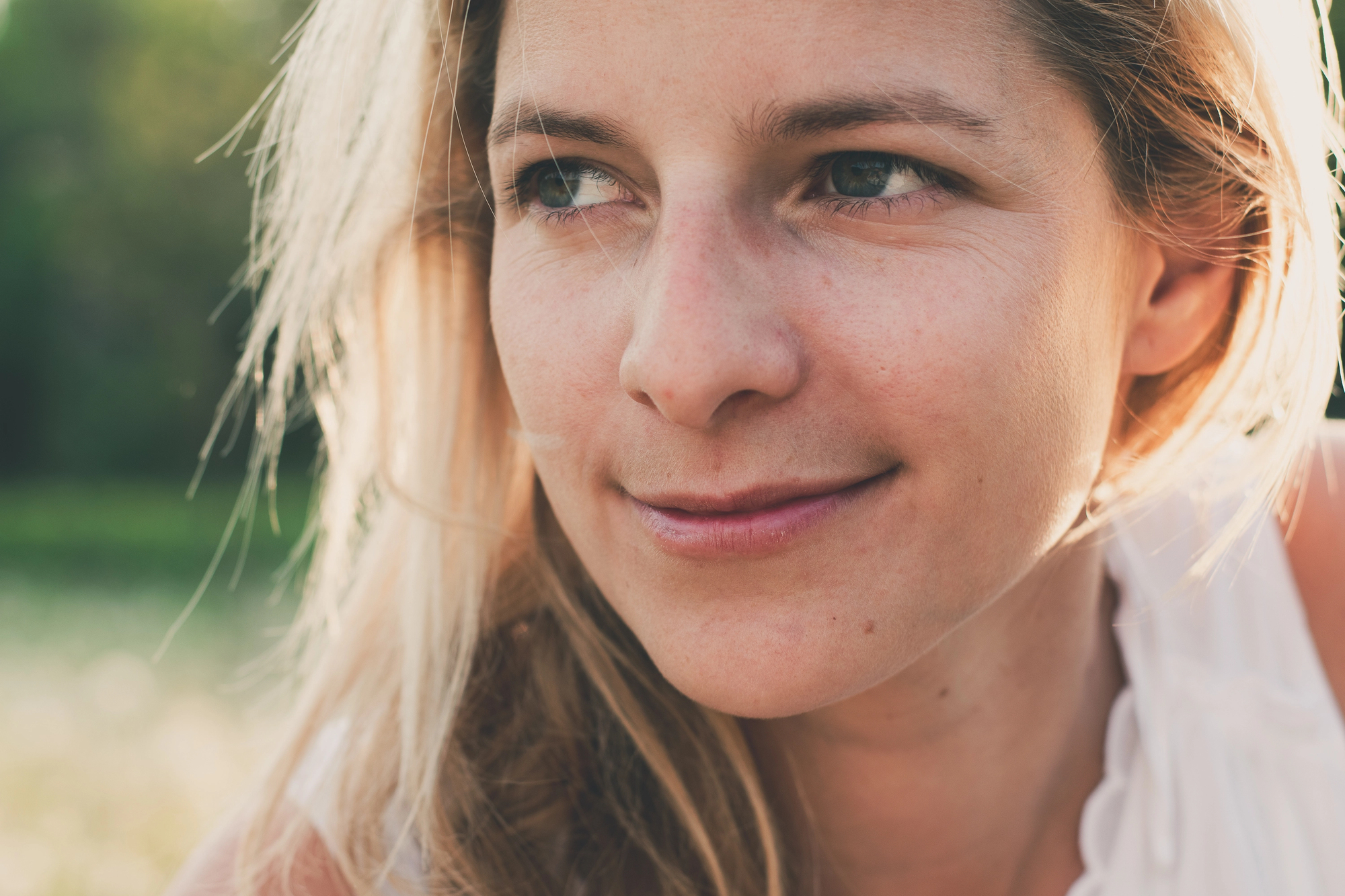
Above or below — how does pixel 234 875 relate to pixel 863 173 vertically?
below

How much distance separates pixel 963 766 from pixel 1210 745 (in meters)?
0.49

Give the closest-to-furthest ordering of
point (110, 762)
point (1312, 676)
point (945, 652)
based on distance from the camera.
Result: point (945, 652), point (1312, 676), point (110, 762)

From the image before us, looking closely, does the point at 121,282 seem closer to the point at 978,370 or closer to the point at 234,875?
the point at 234,875

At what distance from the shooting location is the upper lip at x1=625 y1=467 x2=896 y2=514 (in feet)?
4.90

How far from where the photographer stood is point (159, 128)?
64.6ft

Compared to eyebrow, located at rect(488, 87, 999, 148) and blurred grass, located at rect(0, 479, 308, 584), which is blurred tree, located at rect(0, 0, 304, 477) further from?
eyebrow, located at rect(488, 87, 999, 148)

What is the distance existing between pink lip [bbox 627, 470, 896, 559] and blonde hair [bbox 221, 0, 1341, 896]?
0.61 m

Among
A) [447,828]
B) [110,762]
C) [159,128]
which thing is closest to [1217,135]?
[447,828]

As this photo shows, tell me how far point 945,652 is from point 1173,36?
100 cm

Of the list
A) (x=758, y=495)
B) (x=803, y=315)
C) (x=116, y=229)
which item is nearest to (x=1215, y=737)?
(x=758, y=495)

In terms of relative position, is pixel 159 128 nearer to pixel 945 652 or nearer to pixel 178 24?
pixel 178 24

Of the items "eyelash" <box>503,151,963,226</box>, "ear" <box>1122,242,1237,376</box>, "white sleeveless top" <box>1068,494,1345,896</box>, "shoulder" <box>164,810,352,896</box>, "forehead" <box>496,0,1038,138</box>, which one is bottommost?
"white sleeveless top" <box>1068,494,1345,896</box>

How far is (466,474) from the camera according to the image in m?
2.15

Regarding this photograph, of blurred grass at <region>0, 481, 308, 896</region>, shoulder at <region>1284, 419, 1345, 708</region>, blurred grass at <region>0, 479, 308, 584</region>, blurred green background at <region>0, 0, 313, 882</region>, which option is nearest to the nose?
blurred grass at <region>0, 481, 308, 896</region>
